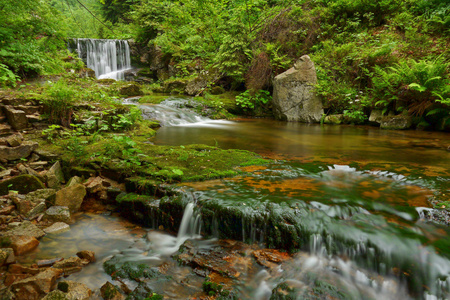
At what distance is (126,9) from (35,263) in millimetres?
28439

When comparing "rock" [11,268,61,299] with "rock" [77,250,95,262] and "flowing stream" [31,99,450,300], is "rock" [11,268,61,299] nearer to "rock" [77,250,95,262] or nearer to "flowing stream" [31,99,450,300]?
"flowing stream" [31,99,450,300]

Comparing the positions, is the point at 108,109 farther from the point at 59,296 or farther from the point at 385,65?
the point at 385,65

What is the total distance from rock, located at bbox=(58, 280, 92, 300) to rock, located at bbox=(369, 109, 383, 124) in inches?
404

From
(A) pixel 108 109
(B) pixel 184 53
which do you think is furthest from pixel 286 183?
(B) pixel 184 53

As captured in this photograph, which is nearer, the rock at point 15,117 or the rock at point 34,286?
the rock at point 34,286

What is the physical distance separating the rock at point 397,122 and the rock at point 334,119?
1613 millimetres

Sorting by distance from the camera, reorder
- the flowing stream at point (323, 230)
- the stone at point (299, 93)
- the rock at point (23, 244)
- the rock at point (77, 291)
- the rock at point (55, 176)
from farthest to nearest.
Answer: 1. the stone at point (299, 93)
2. the rock at point (55, 176)
3. the rock at point (23, 244)
4. the flowing stream at point (323, 230)
5. the rock at point (77, 291)

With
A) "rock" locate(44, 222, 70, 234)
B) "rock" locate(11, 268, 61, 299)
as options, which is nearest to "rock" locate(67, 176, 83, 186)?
"rock" locate(44, 222, 70, 234)

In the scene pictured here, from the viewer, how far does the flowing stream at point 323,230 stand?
233 cm

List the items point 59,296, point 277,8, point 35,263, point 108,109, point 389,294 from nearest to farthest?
1. point 59,296
2. point 389,294
3. point 35,263
4. point 108,109
5. point 277,8

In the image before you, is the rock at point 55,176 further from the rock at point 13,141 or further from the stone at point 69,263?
the stone at point 69,263

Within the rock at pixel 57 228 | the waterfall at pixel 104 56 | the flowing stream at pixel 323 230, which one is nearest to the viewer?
the flowing stream at pixel 323 230

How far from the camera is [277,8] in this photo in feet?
46.0

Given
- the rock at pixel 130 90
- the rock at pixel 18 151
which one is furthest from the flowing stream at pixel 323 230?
the rock at pixel 130 90
